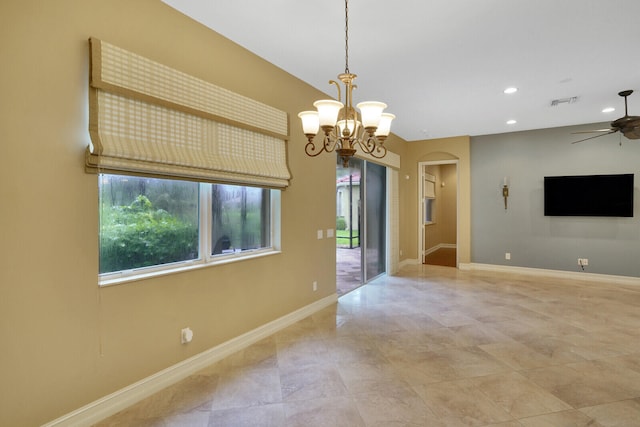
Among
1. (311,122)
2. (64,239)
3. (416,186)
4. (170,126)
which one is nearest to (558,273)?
(416,186)

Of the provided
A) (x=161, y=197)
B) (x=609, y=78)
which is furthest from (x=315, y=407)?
(x=609, y=78)

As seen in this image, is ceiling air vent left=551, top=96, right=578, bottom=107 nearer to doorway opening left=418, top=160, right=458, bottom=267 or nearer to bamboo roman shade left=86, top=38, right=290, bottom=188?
bamboo roman shade left=86, top=38, right=290, bottom=188

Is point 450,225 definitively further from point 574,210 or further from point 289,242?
point 289,242

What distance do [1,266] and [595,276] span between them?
8.06m

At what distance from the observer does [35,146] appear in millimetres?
1847

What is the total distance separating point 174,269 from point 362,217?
3580 millimetres

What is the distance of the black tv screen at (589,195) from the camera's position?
5.73 m

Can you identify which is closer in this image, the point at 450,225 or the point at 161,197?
the point at 161,197

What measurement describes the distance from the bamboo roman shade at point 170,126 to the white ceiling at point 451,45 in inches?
25.1

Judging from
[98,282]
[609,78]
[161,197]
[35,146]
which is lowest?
[98,282]

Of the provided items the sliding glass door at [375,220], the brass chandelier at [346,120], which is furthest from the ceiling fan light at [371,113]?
the sliding glass door at [375,220]

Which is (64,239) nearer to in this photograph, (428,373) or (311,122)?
(311,122)

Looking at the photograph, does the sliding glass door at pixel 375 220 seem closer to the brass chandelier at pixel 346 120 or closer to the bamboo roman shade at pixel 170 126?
the bamboo roman shade at pixel 170 126

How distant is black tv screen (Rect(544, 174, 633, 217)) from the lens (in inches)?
226
